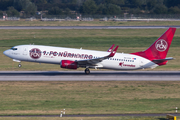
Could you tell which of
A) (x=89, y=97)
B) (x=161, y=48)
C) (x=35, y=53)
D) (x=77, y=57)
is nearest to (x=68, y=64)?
(x=77, y=57)

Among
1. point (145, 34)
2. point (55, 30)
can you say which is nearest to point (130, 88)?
point (145, 34)

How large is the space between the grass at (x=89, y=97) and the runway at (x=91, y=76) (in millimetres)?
2852

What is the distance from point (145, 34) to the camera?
319 ft

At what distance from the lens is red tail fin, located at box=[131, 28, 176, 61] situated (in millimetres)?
46219

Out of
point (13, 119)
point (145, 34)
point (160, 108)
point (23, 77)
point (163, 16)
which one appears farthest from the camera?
point (163, 16)

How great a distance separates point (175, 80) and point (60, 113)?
22.7m

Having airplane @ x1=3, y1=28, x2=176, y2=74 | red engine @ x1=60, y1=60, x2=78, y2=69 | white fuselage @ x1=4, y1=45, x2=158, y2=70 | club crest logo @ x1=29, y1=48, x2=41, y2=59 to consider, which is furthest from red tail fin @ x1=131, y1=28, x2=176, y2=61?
club crest logo @ x1=29, y1=48, x2=41, y2=59

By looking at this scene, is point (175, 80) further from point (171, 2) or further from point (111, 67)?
point (171, 2)

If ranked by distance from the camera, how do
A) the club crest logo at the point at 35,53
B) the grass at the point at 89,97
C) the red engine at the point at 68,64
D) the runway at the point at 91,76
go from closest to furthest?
→ the grass at the point at 89,97 < the runway at the point at 91,76 < the red engine at the point at 68,64 < the club crest logo at the point at 35,53

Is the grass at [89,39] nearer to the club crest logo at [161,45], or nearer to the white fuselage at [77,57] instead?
A: the white fuselage at [77,57]

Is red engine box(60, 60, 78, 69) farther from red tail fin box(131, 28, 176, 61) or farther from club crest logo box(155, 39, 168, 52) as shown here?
club crest logo box(155, 39, 168, 52)

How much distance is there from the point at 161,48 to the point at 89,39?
137 feet

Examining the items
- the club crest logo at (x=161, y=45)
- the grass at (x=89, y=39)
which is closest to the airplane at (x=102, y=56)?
the club crest logo at (x=161, y=45)

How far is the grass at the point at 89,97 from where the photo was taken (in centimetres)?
2733
